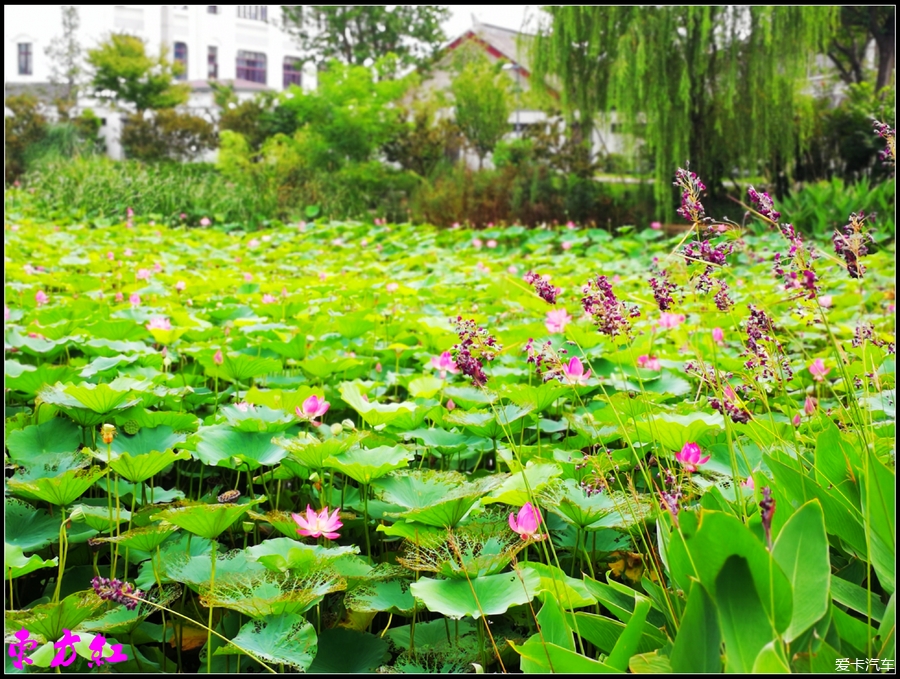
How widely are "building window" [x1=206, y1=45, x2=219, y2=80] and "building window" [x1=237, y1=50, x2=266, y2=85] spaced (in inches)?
37.2

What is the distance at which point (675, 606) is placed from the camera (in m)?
0.85

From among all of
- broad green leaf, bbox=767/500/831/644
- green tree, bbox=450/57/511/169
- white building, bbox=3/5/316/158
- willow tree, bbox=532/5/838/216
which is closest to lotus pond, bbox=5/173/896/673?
broad green leaf, bbox=767/500/831/644

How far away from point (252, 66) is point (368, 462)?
35378 millimetres

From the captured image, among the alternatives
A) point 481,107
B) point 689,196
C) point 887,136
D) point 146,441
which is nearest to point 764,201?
point 689,196

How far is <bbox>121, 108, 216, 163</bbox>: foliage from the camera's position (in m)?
18.9

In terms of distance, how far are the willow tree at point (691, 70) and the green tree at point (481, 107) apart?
3.86 metres

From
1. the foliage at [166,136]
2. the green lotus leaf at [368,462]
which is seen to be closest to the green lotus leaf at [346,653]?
the green lotus leaf at [368,462]

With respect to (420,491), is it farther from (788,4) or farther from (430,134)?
(430,134)

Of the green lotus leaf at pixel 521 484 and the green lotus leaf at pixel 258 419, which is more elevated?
the green lotus leaf at pixel 258 419

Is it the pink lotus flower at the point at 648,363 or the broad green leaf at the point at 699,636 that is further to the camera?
the pink lotus flower at the point at 648,363

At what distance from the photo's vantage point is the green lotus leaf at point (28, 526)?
3.68 ft

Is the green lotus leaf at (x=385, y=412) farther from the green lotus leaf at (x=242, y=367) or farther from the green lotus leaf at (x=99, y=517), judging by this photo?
the green lotus leaf at (x=99, y=517)

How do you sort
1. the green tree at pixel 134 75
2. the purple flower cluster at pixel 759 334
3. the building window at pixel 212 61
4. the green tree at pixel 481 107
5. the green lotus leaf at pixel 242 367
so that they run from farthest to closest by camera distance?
the building window at pixel 212 61, the green tree at pixel 134 75, the green tree at pixel 481 107, the green lotus leaf at pixel 242 367, the purple flower cluster at pixel 759 334

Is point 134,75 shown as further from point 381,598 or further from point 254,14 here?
point 381,598
